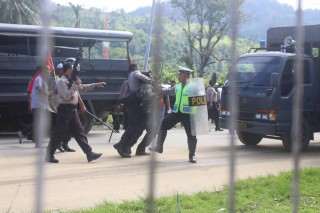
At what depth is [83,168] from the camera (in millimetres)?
7230

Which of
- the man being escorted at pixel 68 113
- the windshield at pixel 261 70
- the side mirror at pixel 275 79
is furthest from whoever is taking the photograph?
the windshield at pixel 261 70

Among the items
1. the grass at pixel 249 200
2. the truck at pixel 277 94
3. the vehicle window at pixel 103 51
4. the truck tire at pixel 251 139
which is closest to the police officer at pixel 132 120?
the truck at pixel 277 94

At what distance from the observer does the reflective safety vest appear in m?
7.69

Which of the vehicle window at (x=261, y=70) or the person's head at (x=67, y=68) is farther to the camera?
the vehicle window at (x=261, y=70)

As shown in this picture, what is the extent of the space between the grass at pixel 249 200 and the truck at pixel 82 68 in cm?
558

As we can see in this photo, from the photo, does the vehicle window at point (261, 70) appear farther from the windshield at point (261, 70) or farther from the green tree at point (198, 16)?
the green tree at point (198, 16)

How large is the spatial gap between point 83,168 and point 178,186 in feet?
5.92

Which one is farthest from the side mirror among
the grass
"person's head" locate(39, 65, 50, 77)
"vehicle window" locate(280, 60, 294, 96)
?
"person's head" locate(39, 65, 50, 77)

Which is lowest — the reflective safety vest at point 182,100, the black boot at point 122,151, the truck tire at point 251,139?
the truck tire at point 251,139

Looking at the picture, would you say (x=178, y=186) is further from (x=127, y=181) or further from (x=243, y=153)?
(x=243, y=153)

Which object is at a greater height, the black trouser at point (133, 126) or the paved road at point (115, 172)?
the black trouser at point (133, 126)

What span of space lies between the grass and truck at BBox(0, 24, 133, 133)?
5576 mm

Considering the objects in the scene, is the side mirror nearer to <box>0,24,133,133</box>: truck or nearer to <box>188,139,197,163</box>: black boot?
<box>188,139,197,163</box>: black boot

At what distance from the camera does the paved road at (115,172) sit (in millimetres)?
5250
